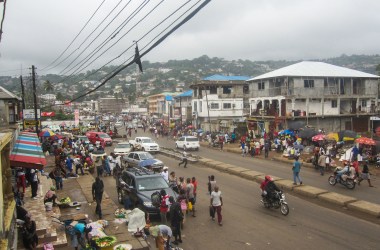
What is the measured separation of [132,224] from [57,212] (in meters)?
3.48

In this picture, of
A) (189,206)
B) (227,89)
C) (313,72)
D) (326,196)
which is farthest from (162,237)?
(227,89)

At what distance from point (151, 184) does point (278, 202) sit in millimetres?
5237

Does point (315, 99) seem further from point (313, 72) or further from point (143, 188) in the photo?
point (143, 188)

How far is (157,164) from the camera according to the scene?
21672mm

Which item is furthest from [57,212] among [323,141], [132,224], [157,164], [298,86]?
[298,86]

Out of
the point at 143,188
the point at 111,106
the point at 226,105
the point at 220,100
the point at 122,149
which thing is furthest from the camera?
the point at 111,106

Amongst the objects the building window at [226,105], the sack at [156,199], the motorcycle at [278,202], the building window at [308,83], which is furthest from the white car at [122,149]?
the building window at [226,105]

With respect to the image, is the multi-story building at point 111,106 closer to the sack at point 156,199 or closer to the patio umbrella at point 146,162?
the patio umbrella at point 146,162

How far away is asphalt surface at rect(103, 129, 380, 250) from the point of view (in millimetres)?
10828

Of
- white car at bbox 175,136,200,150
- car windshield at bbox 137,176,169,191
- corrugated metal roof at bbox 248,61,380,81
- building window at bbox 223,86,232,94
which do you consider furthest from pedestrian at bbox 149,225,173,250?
building window at bbox 223,86,232,94

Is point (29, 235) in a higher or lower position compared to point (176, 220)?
higher

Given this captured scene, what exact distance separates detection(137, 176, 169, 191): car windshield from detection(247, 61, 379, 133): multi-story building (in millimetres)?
26668

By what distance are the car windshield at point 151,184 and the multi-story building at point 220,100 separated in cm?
3879

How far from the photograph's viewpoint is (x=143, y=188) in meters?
14.3
